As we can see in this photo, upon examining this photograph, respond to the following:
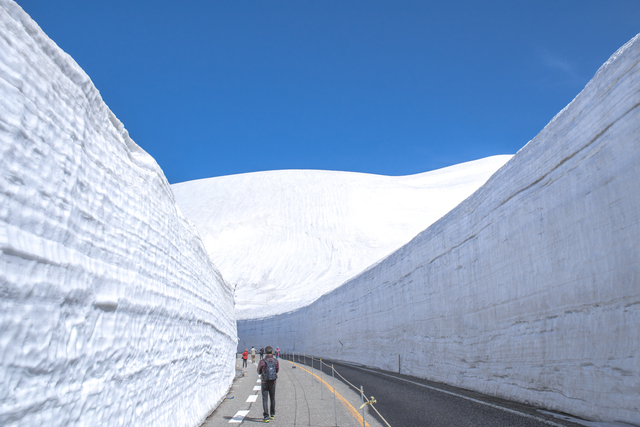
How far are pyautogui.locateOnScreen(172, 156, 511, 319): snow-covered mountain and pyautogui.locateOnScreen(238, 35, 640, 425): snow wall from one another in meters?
32.2

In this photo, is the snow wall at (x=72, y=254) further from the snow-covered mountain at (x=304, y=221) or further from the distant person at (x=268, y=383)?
the snow-covered mountain at (x=304, y=221)

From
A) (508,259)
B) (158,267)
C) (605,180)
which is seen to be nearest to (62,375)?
(158,267)

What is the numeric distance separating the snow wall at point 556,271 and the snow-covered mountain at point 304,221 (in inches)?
1266

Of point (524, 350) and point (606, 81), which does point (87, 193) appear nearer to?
point (606, 81)

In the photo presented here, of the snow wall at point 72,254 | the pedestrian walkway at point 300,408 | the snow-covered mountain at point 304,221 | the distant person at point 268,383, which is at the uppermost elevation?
the snow-covered mountain at point 304,221

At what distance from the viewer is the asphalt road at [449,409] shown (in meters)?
6.57

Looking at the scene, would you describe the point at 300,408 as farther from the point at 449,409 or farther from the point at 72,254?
the point at 72,254

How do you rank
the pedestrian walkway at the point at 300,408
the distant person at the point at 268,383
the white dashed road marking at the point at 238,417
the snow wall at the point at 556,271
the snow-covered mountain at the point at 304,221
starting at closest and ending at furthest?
the snow wall at the point at 556,271 < the pedestrian walkway at the point at 300,408 < the white dashed road marking at the point at 238,417 < the distant person at the point at 268,383 < the snow-covered mountain at the point at 304,221

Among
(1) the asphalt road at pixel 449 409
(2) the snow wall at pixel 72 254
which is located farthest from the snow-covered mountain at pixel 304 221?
(2) the snow wall at pixel 72 254

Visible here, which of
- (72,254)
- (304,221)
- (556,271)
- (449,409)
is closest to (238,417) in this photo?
(449,409)

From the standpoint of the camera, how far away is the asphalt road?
21.5ft

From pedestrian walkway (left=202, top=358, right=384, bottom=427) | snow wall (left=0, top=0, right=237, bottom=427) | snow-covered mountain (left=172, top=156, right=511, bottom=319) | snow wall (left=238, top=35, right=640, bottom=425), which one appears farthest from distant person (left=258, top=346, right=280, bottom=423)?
snow-covered mountain (left=172, top=156, right=511, bottom=319)

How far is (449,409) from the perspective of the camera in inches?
309

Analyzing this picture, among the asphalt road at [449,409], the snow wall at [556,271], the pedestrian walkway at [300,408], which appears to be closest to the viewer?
the snow wall at [556,271]
